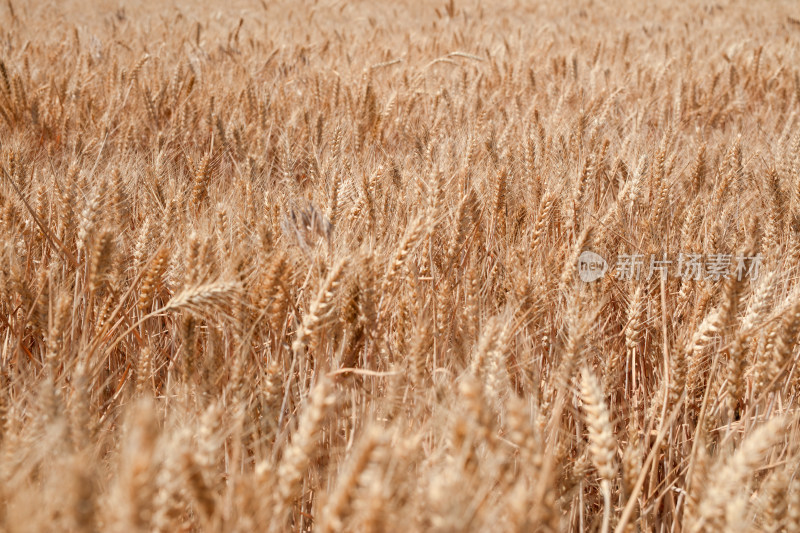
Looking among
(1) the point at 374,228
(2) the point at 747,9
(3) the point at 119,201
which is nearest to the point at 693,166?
(1) the point at 374,228

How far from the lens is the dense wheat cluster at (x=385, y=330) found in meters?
0.69

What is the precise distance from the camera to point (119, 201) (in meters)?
1.48

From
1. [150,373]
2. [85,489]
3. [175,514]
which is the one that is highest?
[85,489]

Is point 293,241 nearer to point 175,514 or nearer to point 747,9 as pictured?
point 175,514

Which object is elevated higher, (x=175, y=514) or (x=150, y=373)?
(x=175, y=514)

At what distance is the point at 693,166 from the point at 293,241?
166cm

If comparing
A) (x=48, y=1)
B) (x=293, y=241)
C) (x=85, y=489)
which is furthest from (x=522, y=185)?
(x=48, y=1)

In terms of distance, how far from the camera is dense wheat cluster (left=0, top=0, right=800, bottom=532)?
69 cm

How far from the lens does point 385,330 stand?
1.33 m

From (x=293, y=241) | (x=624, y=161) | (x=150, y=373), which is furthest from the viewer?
(x=624, y=161)

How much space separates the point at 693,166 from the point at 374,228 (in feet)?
4.52

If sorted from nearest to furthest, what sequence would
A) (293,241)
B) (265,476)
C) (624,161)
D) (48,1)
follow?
(265,476)
(293,241)
(624,161)
(48,1)

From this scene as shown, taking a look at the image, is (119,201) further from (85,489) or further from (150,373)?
(85,489)

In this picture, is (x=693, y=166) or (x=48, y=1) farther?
(x=48, y=1)
